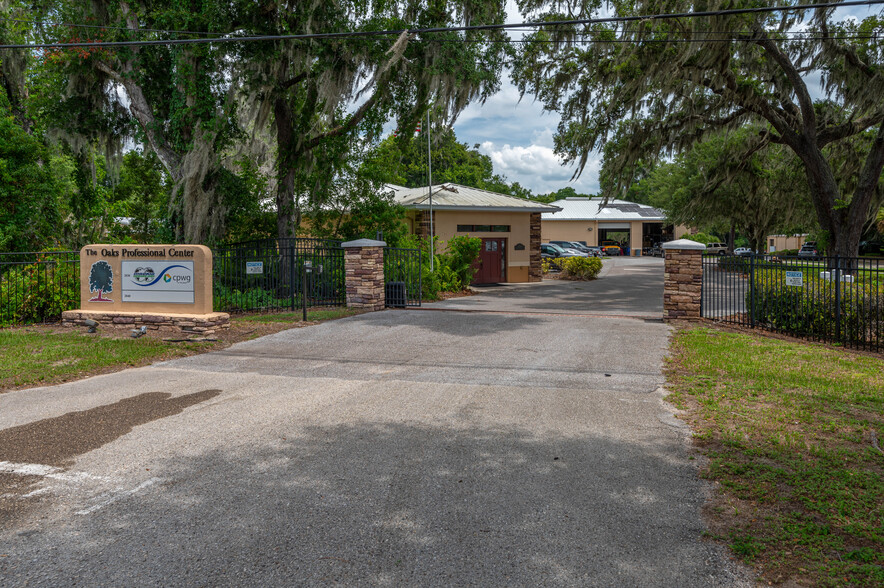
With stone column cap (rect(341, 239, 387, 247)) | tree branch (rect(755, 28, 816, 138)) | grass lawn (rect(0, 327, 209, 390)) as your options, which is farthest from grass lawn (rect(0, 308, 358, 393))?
tree branch (rect(755, 28, 816, 138))

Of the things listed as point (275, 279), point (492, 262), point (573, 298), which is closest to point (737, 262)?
point (573, 298)

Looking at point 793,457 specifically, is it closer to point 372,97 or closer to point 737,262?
point 737,262

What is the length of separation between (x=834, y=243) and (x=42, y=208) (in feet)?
76.6

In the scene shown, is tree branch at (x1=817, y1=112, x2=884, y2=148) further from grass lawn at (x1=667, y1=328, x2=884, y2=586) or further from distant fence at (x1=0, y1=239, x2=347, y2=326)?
distant fence at (x1=0, y1=239, x2=347, y2=326)

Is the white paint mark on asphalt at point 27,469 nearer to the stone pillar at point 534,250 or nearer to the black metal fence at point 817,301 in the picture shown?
the black metal fence at point 817,301

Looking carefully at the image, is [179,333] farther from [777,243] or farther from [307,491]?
[777,243]

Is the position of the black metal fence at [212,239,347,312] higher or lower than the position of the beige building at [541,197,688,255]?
lower

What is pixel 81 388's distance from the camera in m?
7.73

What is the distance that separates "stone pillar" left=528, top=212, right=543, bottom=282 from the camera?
28703 millimetres

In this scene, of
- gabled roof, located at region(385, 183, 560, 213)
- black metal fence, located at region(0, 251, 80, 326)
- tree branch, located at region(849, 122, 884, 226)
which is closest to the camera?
black metal fence, located at region(0, 251, 80, 326)

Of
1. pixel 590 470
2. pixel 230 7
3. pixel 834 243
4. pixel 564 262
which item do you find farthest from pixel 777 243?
pixel 590 470

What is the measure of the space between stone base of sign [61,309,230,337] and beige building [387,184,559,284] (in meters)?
13.3

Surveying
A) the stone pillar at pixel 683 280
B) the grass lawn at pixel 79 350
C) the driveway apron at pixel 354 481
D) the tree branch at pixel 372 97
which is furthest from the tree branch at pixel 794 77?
the grass lawn at pixel 79 350

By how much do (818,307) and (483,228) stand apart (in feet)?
54.1
